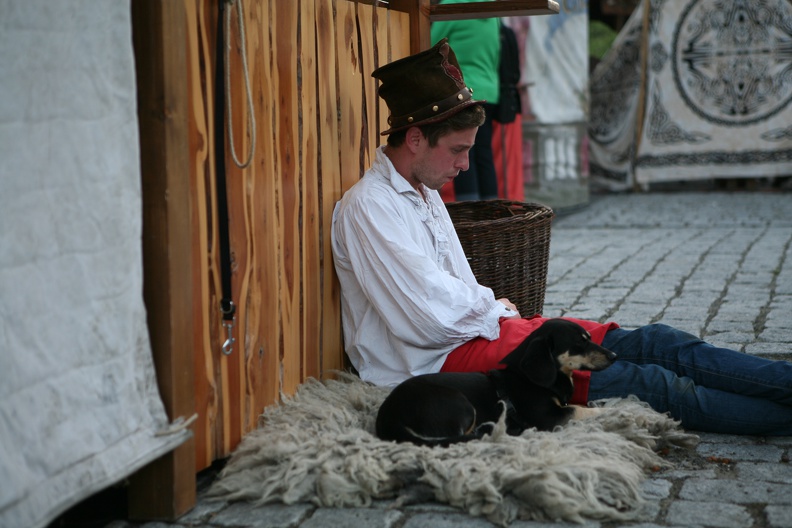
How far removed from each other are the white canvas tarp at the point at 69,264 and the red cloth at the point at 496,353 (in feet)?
4.64

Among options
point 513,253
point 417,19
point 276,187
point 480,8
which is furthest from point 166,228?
point 480,8

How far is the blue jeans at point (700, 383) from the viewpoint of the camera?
3.73 m

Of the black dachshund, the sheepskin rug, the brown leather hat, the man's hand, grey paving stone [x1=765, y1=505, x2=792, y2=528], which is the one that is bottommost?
grey paving stone [x1=765, y1=505, x2=792, y2=528]

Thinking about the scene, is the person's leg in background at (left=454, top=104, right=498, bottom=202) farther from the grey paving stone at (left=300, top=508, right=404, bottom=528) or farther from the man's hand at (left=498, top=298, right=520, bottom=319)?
the grey paving stone at (left=300, top=508, right=404, bottom=528)

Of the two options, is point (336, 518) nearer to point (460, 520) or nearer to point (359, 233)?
point (460, 520)

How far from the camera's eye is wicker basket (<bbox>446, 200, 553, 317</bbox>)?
460 centimetres

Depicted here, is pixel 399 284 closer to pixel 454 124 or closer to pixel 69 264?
pixel 454 124

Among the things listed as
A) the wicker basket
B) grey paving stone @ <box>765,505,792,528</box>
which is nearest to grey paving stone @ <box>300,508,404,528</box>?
grey paving stone @ <box>765,505,792,528</box>

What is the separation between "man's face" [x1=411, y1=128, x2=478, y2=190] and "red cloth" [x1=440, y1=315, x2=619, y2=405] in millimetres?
678

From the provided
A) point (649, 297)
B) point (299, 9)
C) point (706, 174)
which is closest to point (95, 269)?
point (299, 9)

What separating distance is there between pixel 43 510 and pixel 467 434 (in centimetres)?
148

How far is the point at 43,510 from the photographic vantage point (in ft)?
7.87

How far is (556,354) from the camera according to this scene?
3568 millimetres

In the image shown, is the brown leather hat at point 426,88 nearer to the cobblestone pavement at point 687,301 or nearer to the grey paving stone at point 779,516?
the cobblestone pavement at point 687,301
